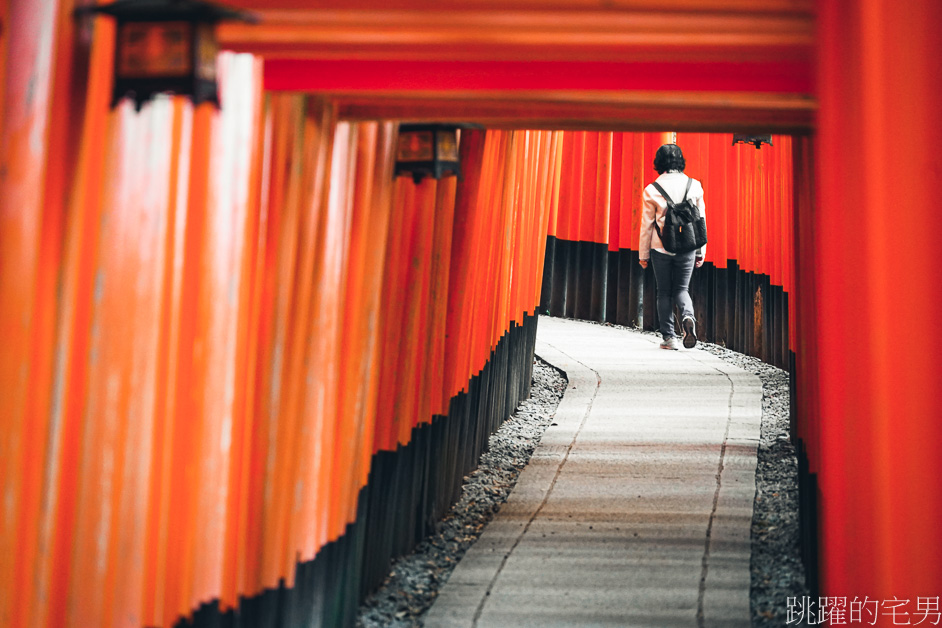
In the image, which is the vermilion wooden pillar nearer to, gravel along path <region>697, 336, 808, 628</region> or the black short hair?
gravel along path <region>697, 336, 808, 628</region>

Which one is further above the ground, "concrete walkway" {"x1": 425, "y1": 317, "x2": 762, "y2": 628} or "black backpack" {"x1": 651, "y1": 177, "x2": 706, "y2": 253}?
"black backpack" {"x1": 651, "y1": 177, "x2": 706, "y2": 253}

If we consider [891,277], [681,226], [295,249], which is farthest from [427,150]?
[681,226]

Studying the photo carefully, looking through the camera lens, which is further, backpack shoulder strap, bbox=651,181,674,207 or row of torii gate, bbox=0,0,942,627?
backpack shoulder strap, bbox=651,181,674,207

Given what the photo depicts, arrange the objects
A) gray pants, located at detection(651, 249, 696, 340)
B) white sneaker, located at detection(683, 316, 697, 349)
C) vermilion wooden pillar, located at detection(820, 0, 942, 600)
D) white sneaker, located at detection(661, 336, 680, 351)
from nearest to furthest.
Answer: vermilion wooden pillar, located at detection(820, 0, 942, 600), gray pants, located at detection(651, 249, 696, 340), white sneaker, located at detection(683, 316, 697, 349), white sneaker, located at detection(661, 336, 680, 351)

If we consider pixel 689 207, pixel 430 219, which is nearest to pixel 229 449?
pixel 430 219

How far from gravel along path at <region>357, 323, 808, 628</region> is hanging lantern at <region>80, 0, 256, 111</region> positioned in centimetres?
259

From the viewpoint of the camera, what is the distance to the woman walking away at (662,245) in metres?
7.80

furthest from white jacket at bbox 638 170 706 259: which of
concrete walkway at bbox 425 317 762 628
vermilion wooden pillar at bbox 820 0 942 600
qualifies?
vermilion wooden pillar at bbox 820 0 942 600

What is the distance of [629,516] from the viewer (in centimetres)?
521

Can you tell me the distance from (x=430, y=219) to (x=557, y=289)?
771 centimetres

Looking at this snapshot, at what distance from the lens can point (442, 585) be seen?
4410mm

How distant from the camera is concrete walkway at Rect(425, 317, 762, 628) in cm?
409

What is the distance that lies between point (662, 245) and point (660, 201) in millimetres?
377

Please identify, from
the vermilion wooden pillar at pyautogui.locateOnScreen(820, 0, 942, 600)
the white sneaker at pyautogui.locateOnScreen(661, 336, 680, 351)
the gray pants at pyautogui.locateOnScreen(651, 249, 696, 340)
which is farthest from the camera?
the white sneaker at pyautogui.locateOnScreen(661, 336, 680, 351)
